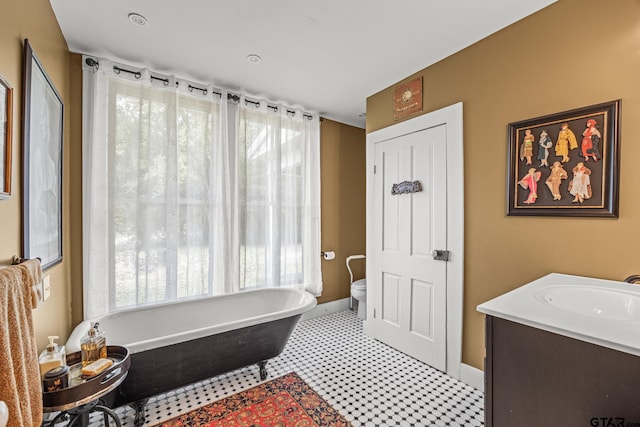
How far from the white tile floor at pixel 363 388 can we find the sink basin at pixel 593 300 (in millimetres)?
927

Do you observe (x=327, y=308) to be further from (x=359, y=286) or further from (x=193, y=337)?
(x=193, y=337)

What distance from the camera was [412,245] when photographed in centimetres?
256

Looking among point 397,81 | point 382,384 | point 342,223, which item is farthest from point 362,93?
point 382,384

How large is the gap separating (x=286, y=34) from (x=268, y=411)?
251cm

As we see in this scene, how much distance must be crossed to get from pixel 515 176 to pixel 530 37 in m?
0.88

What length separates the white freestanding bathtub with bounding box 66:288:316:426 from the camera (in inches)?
65.9

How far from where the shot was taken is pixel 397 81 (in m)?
2.68

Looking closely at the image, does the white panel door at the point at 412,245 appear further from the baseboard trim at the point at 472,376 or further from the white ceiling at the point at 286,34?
the white ceiling at the point at 286,34

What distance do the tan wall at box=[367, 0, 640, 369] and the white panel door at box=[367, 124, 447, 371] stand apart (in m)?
0.21

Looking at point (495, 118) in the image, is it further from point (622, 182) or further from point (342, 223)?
point (342, 223)

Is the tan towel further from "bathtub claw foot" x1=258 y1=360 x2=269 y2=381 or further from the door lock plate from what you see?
the door lock plate

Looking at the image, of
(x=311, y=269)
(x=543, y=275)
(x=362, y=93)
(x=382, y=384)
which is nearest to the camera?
(x=543, y=275)

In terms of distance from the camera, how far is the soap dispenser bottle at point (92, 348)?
1413 millimetres

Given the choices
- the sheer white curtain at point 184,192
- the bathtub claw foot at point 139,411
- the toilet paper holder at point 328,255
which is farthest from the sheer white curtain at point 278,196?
the bathtub claw foot at point 139,411
